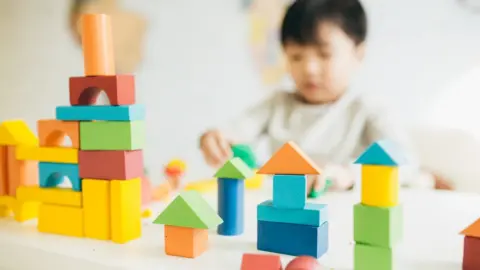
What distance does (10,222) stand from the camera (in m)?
0.98

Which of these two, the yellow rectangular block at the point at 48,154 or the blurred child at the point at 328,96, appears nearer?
the yellow rectangular block at the point at 48,154

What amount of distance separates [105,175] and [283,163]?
1.01 ft

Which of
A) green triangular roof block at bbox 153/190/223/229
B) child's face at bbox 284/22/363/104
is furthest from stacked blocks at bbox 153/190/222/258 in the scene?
child's face at bbox 284/22/363/104

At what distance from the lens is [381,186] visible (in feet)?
2.15

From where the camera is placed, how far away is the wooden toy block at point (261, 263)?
0.66m

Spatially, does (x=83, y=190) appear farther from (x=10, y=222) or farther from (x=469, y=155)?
(x=469, y=155)

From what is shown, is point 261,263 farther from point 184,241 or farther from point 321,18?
point 321,18

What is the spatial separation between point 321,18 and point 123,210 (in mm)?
830

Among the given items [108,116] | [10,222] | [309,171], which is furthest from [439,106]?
[10,222]

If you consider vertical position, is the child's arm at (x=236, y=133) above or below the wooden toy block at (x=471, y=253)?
above

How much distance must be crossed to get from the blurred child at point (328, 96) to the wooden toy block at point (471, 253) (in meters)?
0.68

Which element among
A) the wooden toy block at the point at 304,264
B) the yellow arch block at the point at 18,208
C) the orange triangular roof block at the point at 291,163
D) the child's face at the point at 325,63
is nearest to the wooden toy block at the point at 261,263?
the wooden toy block at the point at 304,264

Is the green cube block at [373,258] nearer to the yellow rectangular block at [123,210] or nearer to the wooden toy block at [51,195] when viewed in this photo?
the yellow rectangular block at [123,210]

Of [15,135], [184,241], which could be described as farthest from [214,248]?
[15,135]
